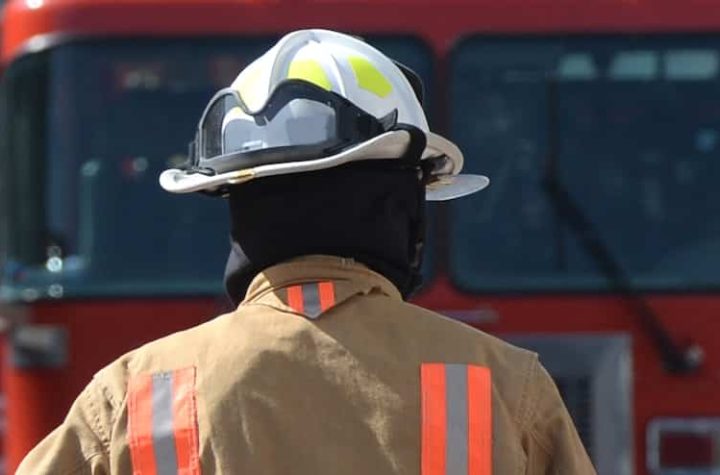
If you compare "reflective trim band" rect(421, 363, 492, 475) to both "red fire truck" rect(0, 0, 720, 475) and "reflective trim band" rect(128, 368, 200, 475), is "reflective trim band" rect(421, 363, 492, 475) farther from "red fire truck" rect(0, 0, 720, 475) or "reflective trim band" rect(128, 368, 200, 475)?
"red fire truck" rect(0, 0, 720, 475)

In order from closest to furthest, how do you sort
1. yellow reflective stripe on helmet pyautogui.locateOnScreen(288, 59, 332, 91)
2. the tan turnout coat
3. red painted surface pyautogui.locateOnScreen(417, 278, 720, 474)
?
the tan turnout coat → yellow reflective stripe on helmet pyautogui.locateOnScreen(288, 59, 332, 91) → red painted surface pyautogui.locateOnScreen(417, 278, 720, 474)

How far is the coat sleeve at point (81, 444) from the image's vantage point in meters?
1.76

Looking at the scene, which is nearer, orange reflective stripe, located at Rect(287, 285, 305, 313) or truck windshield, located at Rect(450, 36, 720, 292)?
orange reflective stripe, located at Rect(287, 285, 305, 313)

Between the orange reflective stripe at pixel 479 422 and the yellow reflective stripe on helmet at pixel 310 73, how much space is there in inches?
16.3

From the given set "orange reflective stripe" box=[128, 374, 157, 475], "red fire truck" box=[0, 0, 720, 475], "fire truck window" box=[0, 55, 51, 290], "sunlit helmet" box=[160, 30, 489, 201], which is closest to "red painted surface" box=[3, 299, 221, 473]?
"red fire truck" box=[0, 0, 720, 475]

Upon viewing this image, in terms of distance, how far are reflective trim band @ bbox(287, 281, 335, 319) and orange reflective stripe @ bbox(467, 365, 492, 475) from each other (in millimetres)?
187

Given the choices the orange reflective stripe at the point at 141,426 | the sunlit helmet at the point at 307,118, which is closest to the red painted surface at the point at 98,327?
the sunlit helmet at the point at 307,118

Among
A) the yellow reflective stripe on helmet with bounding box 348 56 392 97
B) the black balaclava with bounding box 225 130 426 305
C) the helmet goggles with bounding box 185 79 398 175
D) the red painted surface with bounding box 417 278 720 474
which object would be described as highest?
the yellow reflective stripe on helmet with bounding box 348 56 392 97

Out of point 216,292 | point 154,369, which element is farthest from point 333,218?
point 216,292

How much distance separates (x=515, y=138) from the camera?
4855 mm

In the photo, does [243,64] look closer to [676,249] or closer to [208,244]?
[208,244]

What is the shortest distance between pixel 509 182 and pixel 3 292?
1.70 meters

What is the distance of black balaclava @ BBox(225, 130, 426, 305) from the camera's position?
5.90 ft

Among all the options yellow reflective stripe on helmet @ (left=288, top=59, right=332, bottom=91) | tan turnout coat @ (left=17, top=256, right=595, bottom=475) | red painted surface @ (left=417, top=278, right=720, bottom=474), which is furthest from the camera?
red painted surface @ (left=417, top=278, right=720, bottom=474)
